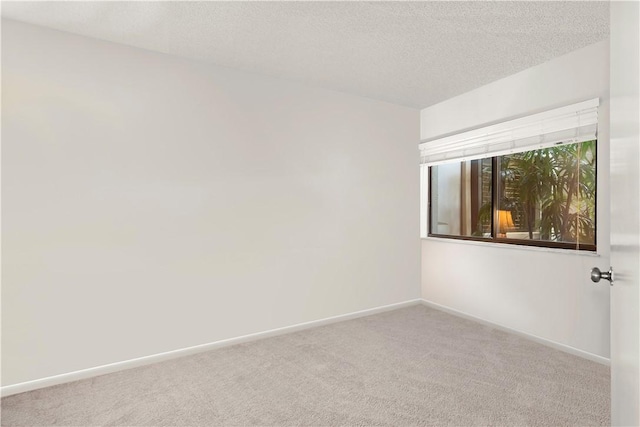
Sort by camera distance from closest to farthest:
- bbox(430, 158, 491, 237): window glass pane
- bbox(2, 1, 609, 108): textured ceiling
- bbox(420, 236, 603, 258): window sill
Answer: bbox(2, 1, 609, 108): textured ceiling < bbox(420, 236, 603, 258): window sill < bbox(430, 158, 491, 237): window glass pane

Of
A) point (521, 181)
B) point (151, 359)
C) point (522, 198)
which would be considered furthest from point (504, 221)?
point (151, 359)

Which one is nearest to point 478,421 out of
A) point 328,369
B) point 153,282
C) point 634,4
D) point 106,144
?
point 328,369

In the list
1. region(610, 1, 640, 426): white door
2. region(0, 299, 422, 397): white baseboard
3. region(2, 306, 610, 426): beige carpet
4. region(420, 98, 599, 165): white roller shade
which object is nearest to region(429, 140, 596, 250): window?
region(420, 98, 599, 165): white roller shade

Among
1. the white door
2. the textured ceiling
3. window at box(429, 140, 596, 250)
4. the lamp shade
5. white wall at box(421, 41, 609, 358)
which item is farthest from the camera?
the lamp shade

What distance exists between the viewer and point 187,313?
2941mm

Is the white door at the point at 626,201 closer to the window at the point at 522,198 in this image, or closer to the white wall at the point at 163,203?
the window at the point at 522,198

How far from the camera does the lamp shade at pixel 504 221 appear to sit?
3.59m

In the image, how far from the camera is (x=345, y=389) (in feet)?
7.64

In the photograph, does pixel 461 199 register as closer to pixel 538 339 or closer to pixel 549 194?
pixel 549 194

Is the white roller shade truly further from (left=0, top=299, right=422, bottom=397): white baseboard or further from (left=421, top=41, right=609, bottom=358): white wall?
(left=0, top=299, right=422, bottom=397): white baseboard

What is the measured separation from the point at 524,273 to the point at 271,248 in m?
2.41

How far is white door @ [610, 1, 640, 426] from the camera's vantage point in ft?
2.26

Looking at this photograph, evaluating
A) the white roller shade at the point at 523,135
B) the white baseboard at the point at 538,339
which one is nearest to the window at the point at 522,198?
the white roller shade at the point at 523,135

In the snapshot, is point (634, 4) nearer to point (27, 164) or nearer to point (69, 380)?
point (27, 164)
